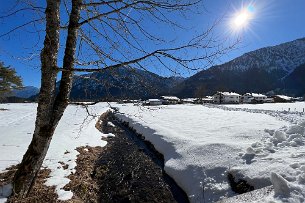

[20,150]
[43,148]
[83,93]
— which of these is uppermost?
[83,93]

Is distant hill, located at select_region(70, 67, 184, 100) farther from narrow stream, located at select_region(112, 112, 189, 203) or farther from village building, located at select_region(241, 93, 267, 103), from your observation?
village building, located at select_region(241, 93, 267, 103)

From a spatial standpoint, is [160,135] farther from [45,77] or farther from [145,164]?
[45,77]

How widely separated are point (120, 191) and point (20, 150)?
5327 mm

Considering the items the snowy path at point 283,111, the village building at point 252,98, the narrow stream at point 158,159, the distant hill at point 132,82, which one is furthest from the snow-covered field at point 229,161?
the village building at point 252,98

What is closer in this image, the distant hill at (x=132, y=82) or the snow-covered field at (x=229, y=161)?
the distant hill at (x=132, y=82)

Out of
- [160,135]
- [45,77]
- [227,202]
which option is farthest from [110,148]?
[227,202]

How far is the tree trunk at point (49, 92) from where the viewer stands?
18.1 ft

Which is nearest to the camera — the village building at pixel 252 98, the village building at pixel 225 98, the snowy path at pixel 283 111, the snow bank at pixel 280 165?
the snow bank at pixel 280 165

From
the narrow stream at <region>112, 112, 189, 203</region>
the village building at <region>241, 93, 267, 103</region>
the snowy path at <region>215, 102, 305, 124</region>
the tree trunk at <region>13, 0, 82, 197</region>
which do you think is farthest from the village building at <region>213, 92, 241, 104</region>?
the tree trunk at <region>13, 0, 82, 197</region>

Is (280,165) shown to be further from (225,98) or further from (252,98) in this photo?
(252,98)

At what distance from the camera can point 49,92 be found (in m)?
5.75

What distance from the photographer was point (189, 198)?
9266 mm

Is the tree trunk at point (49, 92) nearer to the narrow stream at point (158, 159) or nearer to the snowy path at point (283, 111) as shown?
the narrow stream at point (158, 159)

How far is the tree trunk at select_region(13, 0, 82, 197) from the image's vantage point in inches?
218
